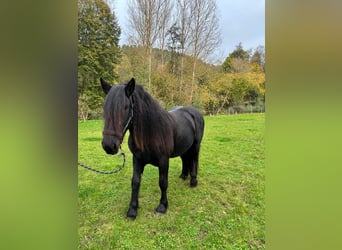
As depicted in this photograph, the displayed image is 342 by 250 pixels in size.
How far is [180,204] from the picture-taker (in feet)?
5.29

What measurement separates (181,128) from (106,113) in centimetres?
75

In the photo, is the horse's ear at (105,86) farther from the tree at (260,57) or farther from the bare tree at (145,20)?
the tree at (260,57)

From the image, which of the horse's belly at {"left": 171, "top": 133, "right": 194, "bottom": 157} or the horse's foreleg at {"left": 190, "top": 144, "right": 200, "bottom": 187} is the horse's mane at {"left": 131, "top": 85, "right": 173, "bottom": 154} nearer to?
the horse's belly at {"left": 171, "top": 133, "right": 194, "bottom": 157}

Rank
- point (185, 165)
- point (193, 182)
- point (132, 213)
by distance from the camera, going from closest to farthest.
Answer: point (132, 213), point (193, 182), point (185, 165)

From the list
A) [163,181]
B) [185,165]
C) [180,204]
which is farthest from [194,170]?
[163,181]

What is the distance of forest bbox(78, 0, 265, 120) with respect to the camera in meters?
1.32

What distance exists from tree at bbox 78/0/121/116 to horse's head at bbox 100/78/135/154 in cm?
27

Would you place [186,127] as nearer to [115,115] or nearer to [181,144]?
[181,144]

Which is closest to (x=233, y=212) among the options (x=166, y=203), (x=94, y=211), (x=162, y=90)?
(x=166, y=203)

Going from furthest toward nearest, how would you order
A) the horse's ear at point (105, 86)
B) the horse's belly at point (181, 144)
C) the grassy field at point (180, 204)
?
1. the horse's belly at point (181, 144)
2. the grassy field at point (180, 204)
3. the horse's ear at point (105, 86)

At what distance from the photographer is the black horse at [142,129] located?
3.26 feet

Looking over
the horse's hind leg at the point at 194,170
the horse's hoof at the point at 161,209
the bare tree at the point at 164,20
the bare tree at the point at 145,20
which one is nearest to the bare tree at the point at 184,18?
the bare tree at the point at 164,20

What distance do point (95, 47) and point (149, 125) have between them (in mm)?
629

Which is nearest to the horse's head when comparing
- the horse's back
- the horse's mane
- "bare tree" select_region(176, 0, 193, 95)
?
the horse's mane
